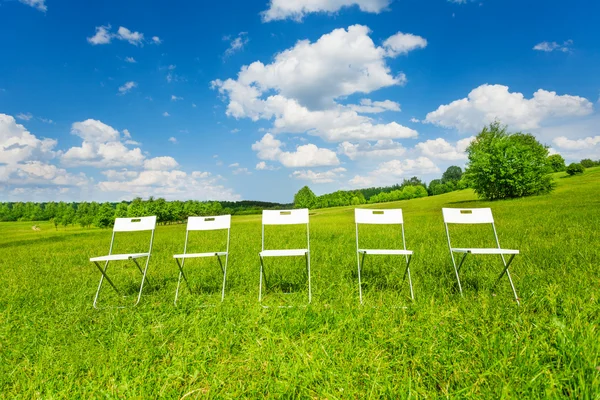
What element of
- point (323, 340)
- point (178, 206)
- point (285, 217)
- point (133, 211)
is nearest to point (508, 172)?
point (285, 217)

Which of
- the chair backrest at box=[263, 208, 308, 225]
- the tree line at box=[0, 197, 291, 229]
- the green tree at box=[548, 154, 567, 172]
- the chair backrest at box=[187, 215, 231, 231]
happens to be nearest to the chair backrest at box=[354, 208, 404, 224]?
the chair backrest at box=[263, 208, 308, 225]

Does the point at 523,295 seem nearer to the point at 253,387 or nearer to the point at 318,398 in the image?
the point at 318,398

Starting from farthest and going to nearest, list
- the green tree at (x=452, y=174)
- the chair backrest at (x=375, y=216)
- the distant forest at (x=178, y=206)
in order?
the green tree at (x=452, y=174), the distant forest at (x=178, y=206), the chair backrest at (x=375, y=216)

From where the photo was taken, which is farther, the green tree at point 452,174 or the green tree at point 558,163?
the green tree at point 452,174

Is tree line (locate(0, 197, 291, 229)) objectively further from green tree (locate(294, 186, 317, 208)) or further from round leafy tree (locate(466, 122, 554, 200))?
round leafy tree (locate(466, 122, 554, 200))

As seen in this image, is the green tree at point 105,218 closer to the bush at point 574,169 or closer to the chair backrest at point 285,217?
the chair backrest at point 285,217

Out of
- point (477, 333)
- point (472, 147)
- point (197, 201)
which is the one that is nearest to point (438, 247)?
point (477, 333)

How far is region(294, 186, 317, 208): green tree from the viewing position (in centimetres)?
6557

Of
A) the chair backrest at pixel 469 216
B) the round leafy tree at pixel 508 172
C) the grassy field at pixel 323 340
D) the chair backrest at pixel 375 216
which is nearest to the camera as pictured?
the grassy field at pixel 323 340

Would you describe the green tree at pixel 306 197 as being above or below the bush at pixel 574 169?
below

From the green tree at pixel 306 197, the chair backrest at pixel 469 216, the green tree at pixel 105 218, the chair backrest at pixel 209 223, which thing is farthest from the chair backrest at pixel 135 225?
the green tree at pixel 306 197

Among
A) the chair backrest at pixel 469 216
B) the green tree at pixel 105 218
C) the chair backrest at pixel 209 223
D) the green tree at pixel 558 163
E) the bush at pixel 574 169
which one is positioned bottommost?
the green tree at pixel 105 218

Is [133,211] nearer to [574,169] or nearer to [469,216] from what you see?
[469,216]

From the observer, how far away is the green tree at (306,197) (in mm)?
65575
